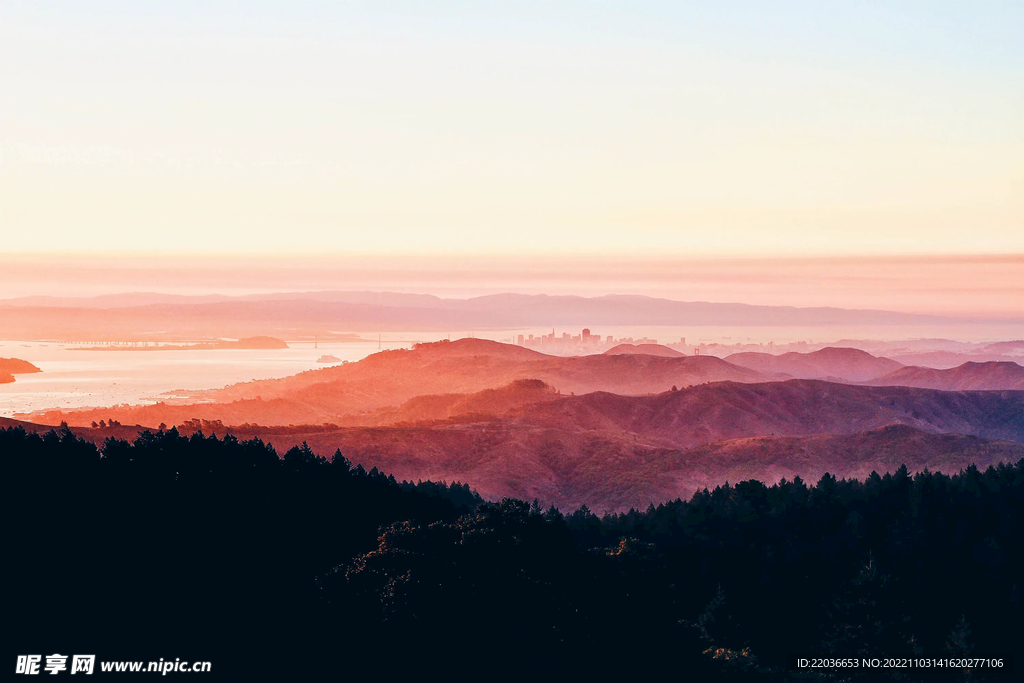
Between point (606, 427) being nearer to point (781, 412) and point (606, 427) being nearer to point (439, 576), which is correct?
point (781, 412)

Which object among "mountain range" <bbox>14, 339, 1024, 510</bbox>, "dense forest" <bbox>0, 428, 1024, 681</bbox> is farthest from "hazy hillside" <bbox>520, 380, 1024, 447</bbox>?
"dense forest" <bbox>0, 428, 1024, 681</bbox>

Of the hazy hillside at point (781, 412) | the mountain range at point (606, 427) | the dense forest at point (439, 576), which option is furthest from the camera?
the hazy hillside at point (781, 412)

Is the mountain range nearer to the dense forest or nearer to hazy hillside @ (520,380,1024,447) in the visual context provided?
hazy hillside @ (520,380,1024,447)

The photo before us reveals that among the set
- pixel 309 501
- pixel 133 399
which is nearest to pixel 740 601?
pixel 309 501

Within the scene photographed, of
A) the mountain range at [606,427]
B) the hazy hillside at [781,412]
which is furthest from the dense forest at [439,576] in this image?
the hazy hillside at [781,412]

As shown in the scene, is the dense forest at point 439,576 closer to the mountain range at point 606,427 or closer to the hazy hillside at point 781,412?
the mountain range at point 606,427

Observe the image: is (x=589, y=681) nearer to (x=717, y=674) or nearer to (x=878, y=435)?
(x=717, y=674)

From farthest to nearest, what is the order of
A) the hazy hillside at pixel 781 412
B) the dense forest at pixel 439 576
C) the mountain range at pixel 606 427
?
the hazy hillside at pixel 781 412, the mountain range at pixel 606 427, the dense forest at pixel 439 576

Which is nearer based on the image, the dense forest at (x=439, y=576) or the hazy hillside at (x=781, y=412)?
the dense forest at (x=439, y=576)
